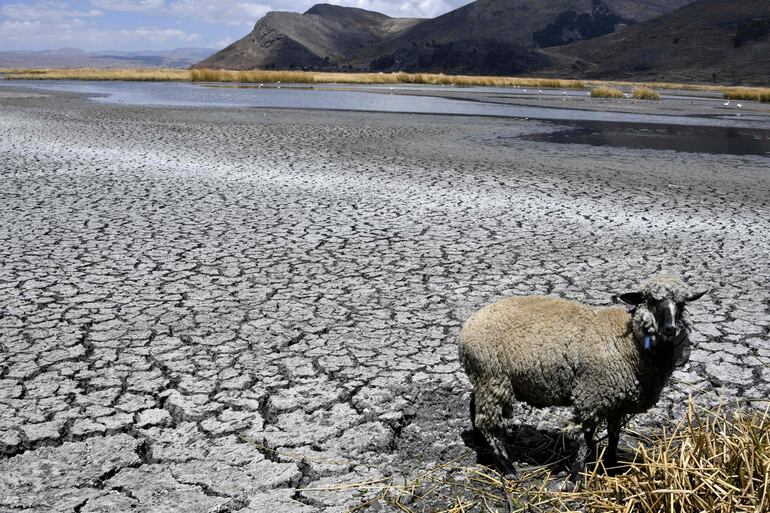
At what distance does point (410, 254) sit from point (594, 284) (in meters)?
1.99

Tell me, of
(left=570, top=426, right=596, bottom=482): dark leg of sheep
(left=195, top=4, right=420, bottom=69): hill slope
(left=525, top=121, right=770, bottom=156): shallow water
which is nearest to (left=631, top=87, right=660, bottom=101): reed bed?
(left=525, top=121, right=770, bottom=156): shallow water

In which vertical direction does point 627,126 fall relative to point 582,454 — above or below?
above

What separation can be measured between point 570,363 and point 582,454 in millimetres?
451

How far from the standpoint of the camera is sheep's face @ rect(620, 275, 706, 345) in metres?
2.85

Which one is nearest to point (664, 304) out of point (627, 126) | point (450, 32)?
point (627, 126)

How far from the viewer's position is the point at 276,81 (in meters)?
58.2

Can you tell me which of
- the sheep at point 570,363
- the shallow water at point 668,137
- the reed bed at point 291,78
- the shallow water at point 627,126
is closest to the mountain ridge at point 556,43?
the reed bed at point 291,78

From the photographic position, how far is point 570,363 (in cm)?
324

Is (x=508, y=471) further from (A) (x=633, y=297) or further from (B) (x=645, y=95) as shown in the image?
(B) (x=645, y=95)

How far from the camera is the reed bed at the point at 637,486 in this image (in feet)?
8.88

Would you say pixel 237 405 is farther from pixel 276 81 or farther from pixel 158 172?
pixel 276 81

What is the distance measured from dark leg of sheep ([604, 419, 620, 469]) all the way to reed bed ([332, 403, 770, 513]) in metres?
0.06

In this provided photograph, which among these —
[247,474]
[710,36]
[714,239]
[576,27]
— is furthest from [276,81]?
[576,27]

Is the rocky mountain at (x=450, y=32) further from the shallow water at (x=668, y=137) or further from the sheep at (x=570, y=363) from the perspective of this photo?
the sheep at (x=570, y=363)
